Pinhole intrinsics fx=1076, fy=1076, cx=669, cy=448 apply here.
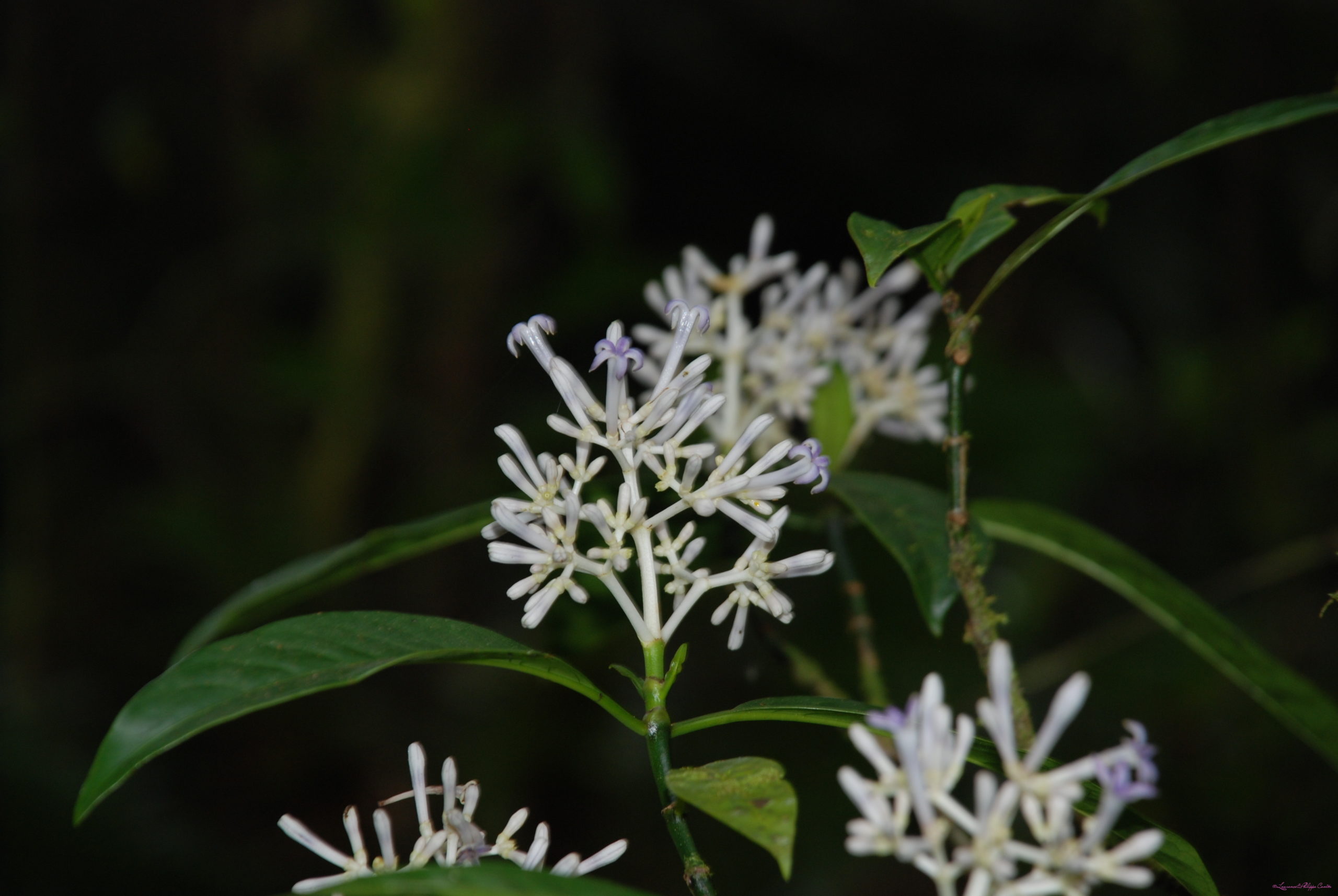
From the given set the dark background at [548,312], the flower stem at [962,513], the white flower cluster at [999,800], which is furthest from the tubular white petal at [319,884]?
the dark background at [548,312]

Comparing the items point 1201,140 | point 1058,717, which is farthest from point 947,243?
point 1058,717

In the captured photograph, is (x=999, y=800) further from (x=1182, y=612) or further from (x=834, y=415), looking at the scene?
(x=834, y=415)

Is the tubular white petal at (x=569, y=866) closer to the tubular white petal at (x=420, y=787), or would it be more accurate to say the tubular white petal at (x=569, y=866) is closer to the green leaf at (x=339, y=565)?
the tubular white petal at (x=420, y=787)

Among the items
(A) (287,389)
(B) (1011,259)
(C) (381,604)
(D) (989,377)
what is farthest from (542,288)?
(B) (1011,259)

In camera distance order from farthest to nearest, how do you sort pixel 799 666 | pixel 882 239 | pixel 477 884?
pixel 799 666 < pixel 882 239 < pixel 477 884

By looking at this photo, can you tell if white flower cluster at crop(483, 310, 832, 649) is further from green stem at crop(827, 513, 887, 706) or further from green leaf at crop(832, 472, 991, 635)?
green stem at crop(827, 513, 887, 706)

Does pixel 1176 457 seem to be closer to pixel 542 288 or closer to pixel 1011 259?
pixel 542 288

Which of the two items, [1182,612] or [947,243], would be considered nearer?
[947,243]
